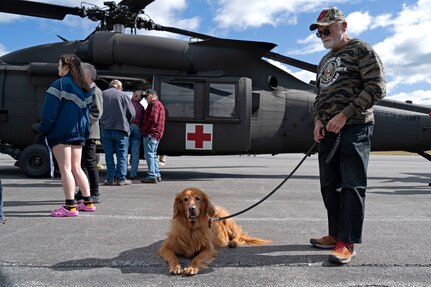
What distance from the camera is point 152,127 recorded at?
7.56 meters

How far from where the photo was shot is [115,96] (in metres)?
6.73

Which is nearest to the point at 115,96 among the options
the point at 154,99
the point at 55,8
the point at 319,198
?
the point at 154,99

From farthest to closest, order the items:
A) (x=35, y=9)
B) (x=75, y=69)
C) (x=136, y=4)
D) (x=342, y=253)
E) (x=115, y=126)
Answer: (x=136, y=4) → (x=35, y=9) → (x=115, y=126) → (x=75, y=69) → (x=342, y=253)

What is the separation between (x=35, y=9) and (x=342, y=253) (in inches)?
329

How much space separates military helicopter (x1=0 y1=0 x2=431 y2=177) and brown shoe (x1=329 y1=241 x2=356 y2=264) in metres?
5.43

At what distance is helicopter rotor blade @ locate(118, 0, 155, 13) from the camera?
8742 mm

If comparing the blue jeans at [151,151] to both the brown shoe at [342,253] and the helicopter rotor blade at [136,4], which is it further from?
the brown shoe at [342,253]

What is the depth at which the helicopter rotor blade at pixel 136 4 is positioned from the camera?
8742 millimetres

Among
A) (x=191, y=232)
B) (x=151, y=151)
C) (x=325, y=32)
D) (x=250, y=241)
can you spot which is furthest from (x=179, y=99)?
(x=191, y=232)

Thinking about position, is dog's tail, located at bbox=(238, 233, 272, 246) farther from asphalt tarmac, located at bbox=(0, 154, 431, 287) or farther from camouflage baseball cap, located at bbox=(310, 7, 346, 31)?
camouflage baseball cap, located at bbox=(310, 7, 346, 31)

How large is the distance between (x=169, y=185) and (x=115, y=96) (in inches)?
77.7

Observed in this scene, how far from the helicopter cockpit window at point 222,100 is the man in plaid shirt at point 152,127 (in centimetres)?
121

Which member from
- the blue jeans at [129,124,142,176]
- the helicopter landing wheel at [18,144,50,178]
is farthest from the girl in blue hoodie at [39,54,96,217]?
the helicopter landing wheel at [18,144,50,178]

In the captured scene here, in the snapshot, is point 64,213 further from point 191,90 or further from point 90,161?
point 191,90
